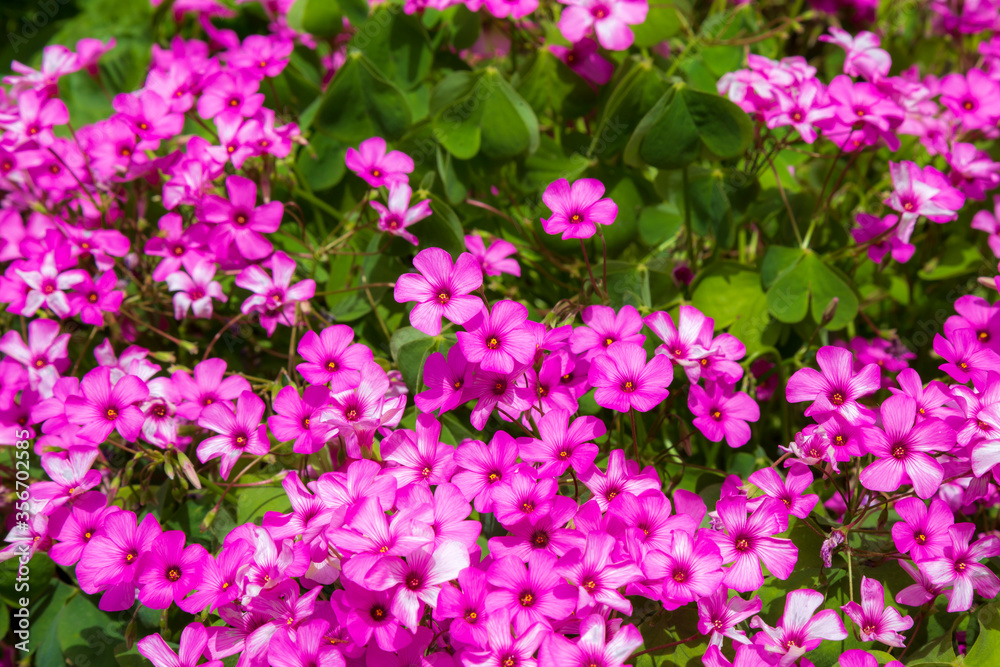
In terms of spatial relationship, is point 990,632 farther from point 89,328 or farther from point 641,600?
point 89,328

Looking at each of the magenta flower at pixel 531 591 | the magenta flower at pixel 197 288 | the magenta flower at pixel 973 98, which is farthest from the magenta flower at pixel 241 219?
the magenta flower at pixel 973 98

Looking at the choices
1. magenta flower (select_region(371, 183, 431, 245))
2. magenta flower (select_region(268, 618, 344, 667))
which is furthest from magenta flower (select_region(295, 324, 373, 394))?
magenta flower (select_region(268, 618, 344, 667))

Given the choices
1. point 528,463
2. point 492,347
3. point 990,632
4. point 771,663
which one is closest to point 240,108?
point 492,347

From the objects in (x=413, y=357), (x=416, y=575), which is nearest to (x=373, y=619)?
(x=416, y=575)

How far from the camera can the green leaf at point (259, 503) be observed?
1.19 m

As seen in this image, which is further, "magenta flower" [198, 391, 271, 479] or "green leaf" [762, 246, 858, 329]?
"green leaf" [762, 246, 858, 329]

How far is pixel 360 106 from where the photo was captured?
1531mm

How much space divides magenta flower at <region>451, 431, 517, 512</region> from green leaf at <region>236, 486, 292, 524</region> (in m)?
0.36

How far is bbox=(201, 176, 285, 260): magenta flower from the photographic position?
1304mm

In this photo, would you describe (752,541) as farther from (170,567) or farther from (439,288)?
(170,567)

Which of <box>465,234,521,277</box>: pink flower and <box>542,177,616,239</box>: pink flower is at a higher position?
<box>542,177,616,239</box>: pink flower

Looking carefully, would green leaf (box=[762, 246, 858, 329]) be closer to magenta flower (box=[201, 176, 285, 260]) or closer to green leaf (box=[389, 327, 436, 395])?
green leaf (box=[389, 327, 436, 395])

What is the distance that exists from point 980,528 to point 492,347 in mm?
1020

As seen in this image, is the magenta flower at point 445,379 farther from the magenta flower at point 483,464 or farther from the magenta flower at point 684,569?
the magenta flower at point 684,569
